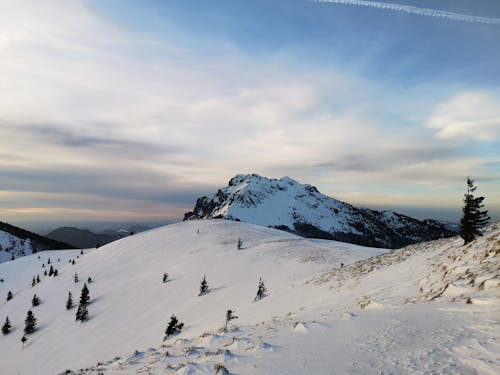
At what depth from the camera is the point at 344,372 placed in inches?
269

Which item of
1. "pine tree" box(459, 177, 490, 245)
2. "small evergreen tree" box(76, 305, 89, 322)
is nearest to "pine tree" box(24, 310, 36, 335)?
"small evergreen tree" box(76, 305, 89, 322)

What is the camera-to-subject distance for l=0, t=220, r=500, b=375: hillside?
7758mm

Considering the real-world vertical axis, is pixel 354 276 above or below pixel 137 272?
above

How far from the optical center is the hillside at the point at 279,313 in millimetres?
7758

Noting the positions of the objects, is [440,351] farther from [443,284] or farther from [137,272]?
[137,272]

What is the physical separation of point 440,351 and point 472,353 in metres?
0.61

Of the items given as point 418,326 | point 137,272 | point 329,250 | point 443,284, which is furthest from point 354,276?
point 137,272

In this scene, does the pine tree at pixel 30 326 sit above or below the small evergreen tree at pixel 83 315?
below

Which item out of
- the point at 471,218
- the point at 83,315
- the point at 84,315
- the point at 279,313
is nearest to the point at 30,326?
the point at 83,315

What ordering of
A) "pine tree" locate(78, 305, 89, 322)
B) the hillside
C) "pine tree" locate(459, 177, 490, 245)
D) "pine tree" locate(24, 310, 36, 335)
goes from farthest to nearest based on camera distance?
"pine tree" locate(24, 310, 36, 335)
"pine tree" locate(78, 305, 89, 322)
"pine tree" locate(459, 177, 490, 245)
the hillside

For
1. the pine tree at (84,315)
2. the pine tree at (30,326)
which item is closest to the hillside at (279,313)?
the pine tree at (84,315)

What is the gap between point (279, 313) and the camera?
18344 millimetres

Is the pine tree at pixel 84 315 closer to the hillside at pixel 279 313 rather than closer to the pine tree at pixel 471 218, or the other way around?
the hillside at pixel 279 313

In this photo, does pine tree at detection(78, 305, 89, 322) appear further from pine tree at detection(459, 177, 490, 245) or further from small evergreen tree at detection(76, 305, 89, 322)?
pine tree at detection(459, 177, 490, 245)
